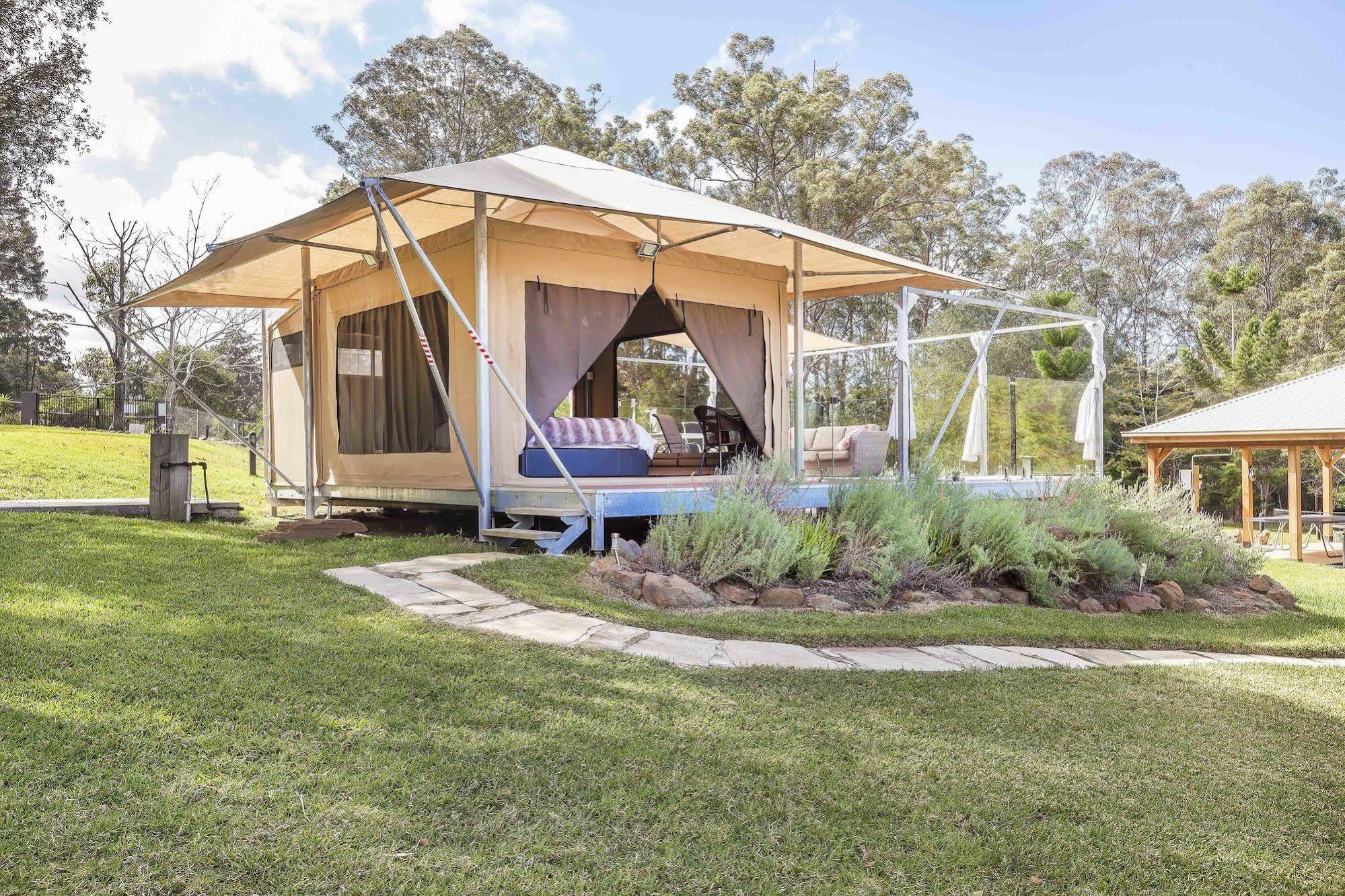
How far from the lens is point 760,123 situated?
68.1 ft

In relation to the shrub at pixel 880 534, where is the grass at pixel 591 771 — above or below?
below

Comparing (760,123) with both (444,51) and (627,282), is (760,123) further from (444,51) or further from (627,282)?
(627,282)

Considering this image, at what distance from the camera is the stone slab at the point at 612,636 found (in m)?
3.80

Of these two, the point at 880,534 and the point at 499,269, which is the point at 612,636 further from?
the point at 499,269

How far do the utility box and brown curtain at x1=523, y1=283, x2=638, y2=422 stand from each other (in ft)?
9.77

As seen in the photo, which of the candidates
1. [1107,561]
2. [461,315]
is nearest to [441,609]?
[461,315]

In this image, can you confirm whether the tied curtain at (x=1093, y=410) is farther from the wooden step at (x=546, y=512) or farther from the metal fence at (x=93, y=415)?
the metal fence at (x=93, y=415)

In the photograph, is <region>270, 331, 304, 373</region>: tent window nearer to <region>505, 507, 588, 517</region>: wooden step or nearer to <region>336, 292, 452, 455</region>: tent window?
<region>336, 292, 452, 455</region>: tent window

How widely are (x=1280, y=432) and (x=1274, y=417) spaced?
726 millimetres

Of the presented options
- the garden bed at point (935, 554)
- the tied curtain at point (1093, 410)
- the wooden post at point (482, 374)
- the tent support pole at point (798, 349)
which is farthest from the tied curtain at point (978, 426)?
the wooden post at point (482, 374)

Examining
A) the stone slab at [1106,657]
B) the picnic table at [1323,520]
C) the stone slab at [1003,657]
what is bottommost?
the picnic table at [1323,520]

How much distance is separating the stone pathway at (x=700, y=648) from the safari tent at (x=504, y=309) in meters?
1.39

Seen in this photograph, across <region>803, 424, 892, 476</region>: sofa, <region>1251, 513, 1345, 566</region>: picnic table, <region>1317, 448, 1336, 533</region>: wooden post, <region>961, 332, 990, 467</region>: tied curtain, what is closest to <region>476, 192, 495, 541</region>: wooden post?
<region>803, 424, 892, 476</region>: sofa

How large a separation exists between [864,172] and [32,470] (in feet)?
54.3
